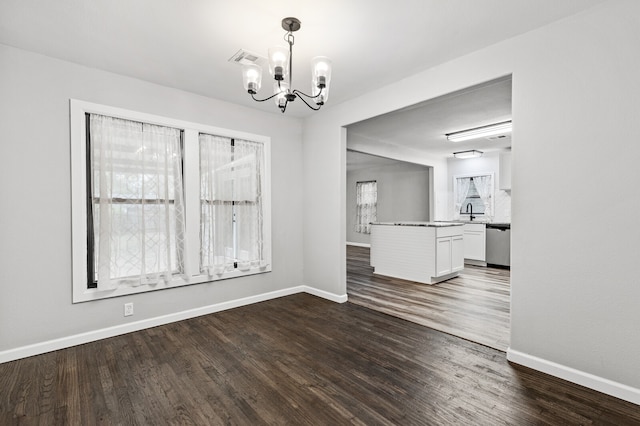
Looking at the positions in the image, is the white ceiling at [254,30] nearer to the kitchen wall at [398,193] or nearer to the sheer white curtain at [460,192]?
the sheer white curtain at [460,192]

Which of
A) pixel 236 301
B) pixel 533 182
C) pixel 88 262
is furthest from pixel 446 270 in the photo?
pixel 88 262

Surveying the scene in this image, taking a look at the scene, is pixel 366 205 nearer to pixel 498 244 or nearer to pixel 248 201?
pixel 498 244

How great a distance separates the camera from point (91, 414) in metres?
1.86

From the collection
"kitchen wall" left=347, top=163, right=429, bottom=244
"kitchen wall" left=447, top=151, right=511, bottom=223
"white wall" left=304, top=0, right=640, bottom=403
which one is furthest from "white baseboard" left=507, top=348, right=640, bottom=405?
"kitchen wall" left=347, top=163, right=429, bottom=244

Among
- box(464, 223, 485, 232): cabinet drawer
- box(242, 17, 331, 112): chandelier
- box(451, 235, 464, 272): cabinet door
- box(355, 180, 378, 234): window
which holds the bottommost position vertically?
box(451, 235, 464, 272): cabinet door

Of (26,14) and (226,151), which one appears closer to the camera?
(26,14)

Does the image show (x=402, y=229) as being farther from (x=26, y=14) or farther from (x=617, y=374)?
(x=26, y=14)

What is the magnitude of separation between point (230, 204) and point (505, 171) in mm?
5980

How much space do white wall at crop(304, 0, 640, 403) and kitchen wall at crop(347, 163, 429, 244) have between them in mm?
5910

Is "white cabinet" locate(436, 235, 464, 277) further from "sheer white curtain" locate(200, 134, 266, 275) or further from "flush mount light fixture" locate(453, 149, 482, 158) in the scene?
"sheer white curtain" locate(200, 134, 266, 275)

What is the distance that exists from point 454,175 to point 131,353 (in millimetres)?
7947

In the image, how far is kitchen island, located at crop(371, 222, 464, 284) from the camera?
16.4 feet

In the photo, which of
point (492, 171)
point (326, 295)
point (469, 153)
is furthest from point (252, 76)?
point (492, 171)

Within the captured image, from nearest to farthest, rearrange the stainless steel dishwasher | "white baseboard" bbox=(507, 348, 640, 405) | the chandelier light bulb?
"white baseboard" bbox=(507, 348, 640, 405) → the chandelier light bulb → the stainless steel dishwasher
